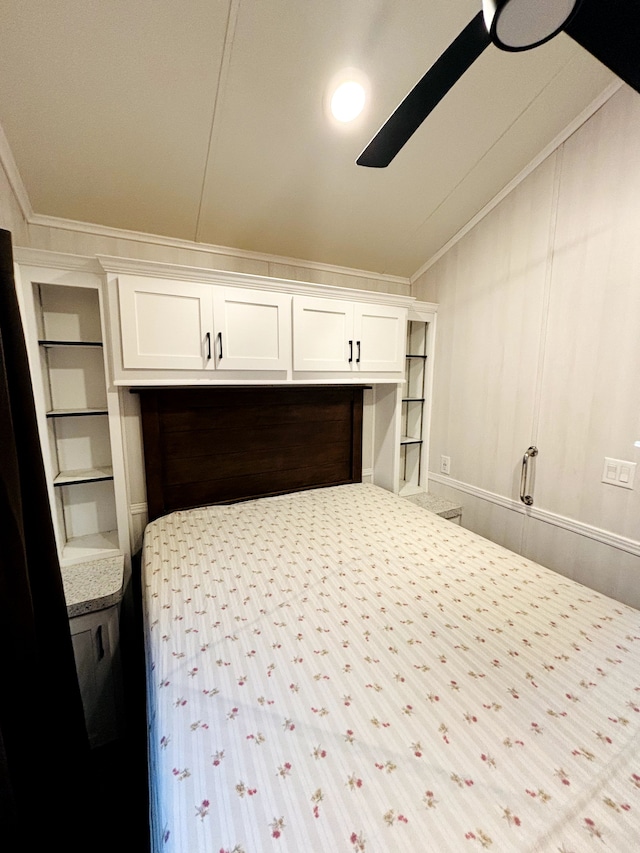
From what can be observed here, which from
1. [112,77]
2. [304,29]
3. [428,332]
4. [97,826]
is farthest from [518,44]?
[97,826]

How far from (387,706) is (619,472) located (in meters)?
1.48

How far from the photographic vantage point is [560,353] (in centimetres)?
177

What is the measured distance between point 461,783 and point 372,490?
1.75 meters

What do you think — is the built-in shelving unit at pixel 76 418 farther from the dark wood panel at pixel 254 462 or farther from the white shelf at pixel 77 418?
the dark wood panel at pixel 254 462

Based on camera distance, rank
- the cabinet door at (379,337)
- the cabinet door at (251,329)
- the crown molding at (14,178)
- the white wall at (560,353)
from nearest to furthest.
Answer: the crown molding at (14,178) → the white wall at (560,353) → the cabinet door at (251,329) → the cabinet door at (379,337)

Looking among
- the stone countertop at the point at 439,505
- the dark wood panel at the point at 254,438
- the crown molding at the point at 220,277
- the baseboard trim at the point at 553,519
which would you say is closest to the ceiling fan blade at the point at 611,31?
the crown molding at the point at 220,277

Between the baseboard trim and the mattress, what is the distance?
0.52m

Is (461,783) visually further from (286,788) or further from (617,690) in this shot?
(617,690)

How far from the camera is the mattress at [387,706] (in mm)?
594

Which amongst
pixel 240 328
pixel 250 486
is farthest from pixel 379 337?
pixel 250 486

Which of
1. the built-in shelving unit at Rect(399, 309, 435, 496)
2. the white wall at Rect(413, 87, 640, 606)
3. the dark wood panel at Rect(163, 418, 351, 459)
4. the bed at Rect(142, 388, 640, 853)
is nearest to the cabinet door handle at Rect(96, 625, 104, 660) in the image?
the bed at Rect(142, 388, 640, 853)

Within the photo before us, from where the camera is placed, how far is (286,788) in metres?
0.64

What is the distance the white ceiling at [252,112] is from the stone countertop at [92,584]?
1.62 metres

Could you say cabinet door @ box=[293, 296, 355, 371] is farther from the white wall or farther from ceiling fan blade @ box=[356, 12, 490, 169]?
ceiling fan blade @ box=[356, 12, 490, 169]
